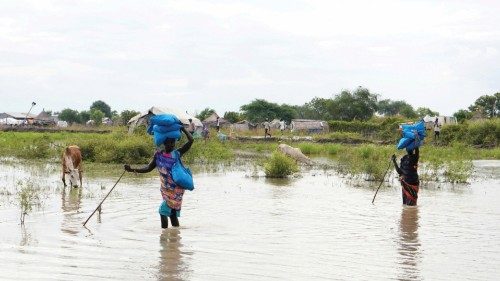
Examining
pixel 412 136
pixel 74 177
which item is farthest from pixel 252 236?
pixel 74 177

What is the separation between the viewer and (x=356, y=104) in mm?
70562

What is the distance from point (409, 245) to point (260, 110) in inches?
2711

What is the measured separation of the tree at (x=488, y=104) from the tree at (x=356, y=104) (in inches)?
497

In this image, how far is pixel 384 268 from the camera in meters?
7.36

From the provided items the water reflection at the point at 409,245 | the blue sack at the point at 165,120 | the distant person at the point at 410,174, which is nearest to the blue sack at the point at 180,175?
the blue sack at the point at 165,120

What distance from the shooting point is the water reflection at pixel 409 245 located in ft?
23.6

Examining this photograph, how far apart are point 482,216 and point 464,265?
4.58m

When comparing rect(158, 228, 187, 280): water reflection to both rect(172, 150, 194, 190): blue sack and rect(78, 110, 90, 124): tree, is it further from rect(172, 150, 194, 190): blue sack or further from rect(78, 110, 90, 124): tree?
rect(78, 110, 90, 124): tree

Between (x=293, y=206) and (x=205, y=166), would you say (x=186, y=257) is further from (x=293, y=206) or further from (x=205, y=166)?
(x=205, y=166)

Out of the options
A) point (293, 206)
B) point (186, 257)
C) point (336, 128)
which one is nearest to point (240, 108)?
point (336, 128)

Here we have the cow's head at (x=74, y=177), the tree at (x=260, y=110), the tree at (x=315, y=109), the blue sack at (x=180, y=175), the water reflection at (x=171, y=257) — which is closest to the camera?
the water reflection at (x=171, y=257)

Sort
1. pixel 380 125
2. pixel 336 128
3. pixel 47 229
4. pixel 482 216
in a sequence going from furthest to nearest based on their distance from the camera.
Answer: pixel 336 128 < pixel 380 125 < pixel 482 216 < pixel 47 229

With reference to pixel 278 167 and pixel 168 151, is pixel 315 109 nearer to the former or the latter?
pixel 278 167

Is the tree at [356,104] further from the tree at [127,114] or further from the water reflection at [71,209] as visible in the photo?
the water reflection at [71,209]
